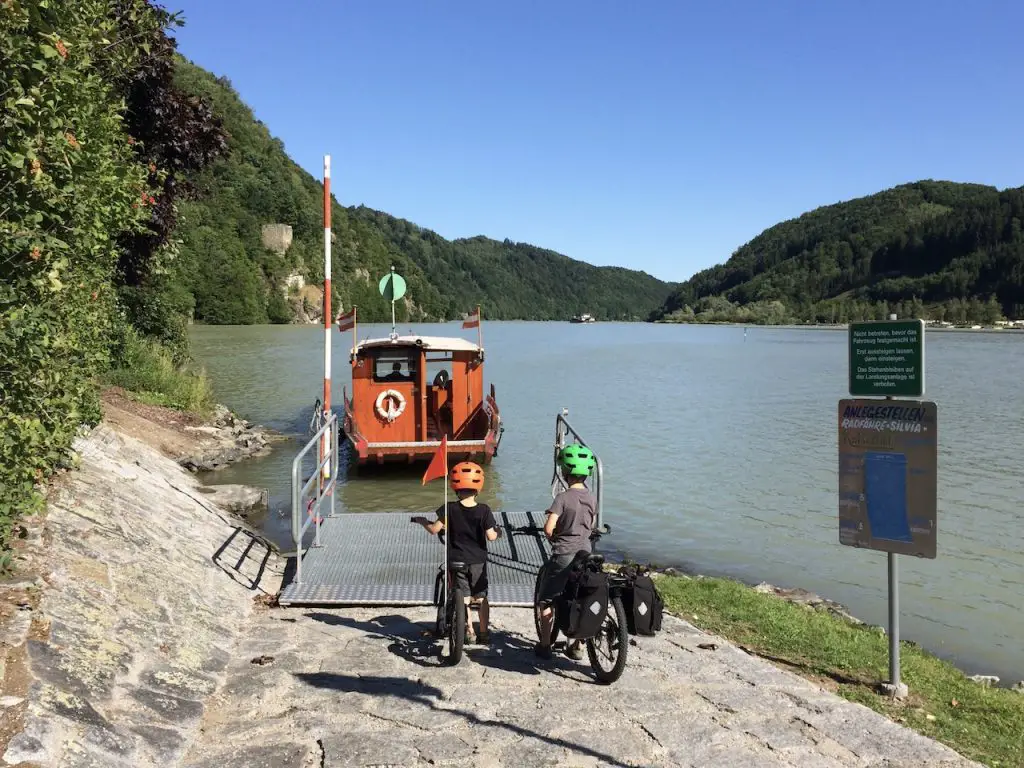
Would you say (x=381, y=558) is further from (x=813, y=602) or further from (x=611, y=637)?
(x=813, y=602)

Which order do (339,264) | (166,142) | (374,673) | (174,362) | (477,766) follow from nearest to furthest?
(477,766) → (374,673) → (166,142) → (174,362) → (339,264)

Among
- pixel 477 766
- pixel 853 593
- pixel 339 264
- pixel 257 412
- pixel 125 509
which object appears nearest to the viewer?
pixel 477 766

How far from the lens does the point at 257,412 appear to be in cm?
2762

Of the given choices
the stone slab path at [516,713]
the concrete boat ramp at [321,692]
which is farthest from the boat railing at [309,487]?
the stone slab path at [516,713]

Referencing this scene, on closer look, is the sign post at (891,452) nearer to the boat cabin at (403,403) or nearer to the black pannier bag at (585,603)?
the black pannier bag at (585,603)

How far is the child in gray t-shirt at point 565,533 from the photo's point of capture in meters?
5.70

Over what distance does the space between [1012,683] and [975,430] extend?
747 inches

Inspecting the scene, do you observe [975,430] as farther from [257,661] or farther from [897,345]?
[257,661]

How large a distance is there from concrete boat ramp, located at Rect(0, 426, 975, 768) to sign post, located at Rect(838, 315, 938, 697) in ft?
3.85

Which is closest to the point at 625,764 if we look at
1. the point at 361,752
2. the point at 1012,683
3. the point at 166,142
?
A: the point at 361,752

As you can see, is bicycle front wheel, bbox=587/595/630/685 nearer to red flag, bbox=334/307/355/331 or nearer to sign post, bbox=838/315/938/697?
sign post, bbox=838/315/938/697

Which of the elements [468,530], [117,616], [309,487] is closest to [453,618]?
[468,530]

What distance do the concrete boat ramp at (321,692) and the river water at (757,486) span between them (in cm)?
466

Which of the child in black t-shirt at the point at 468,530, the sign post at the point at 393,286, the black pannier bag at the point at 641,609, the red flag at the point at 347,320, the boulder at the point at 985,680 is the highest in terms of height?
the sign post at the point at 393,286
